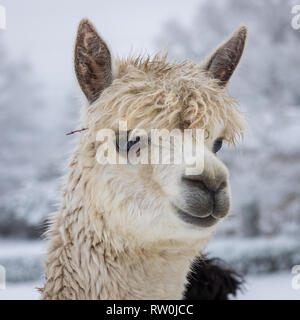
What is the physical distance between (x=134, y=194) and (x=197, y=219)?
0.31m

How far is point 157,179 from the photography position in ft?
6.63

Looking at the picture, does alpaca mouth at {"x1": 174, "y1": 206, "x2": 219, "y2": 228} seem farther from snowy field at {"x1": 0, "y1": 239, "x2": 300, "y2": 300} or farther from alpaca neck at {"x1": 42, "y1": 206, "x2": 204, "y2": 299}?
snowy field at {"x1": 0, "y1": 239, "x2": 300, "y2": 300}

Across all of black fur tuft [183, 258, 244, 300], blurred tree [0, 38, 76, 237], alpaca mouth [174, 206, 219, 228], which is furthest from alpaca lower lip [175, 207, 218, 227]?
blurred tree [0, 38, 76, 237]

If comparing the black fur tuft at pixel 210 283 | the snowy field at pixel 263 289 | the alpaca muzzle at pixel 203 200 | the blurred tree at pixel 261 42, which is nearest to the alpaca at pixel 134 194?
the alpaca muzzle at pixel 203 200

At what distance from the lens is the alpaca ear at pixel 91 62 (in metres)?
2.15

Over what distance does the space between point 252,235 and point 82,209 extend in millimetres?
7441

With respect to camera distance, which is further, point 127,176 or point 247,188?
point 247,188

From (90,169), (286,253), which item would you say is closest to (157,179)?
(90,169)

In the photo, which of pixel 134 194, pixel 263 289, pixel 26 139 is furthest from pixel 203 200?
pixel 26 139

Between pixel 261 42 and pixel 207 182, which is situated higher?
pixel 261 42

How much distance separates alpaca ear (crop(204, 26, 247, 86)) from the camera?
A: 2477mm

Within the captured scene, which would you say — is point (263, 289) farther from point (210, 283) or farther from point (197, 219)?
point (197, 219)

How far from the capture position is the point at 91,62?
221 cm

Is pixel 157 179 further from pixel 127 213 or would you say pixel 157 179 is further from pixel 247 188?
pixel 247 188
